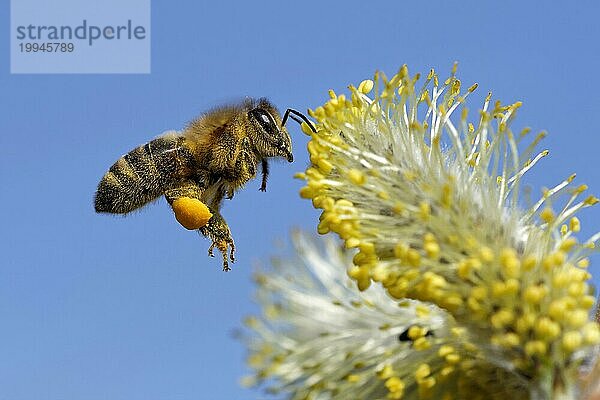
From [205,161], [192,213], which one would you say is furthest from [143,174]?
[192,213]

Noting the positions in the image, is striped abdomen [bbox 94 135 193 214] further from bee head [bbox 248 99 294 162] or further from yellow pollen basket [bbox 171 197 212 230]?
bee head [bbox 248 99 294 162]

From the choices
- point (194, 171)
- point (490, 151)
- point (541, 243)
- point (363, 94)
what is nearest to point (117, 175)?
point (194, 171)

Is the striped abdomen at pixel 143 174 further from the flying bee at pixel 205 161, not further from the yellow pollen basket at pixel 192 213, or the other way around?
the yellow pollen basket at pixel 192 213

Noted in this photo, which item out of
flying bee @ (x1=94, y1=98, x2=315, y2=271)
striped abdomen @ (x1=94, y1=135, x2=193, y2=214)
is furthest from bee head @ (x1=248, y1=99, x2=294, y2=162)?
striped abdomen @ (x1=94, y1=135, x2=193, y2=214)

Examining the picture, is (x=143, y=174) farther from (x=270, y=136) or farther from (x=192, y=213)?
(x=270, y=136)

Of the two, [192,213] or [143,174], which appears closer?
[192,213]

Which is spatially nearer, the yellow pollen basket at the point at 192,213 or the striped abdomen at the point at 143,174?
the yellow pollen basket at the point at 192,213

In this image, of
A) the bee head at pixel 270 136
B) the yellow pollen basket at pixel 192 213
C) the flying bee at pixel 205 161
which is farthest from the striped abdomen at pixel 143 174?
the bee head at pixel 270 136
